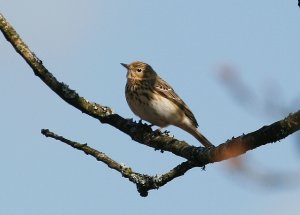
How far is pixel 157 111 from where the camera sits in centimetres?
1192

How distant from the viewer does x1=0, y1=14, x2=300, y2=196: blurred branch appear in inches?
195

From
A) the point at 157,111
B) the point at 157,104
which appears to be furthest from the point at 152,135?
the point at 157,104

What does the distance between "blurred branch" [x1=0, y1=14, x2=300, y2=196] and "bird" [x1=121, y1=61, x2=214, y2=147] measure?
12.9ft

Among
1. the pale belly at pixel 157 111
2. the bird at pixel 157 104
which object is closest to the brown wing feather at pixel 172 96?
the bird at pixel 157 104

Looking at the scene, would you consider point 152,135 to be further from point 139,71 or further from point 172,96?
point 139,71

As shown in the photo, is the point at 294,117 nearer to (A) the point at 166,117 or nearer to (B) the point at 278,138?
(B) the point at 278,138

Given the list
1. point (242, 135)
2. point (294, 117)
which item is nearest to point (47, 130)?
point (242, 135)

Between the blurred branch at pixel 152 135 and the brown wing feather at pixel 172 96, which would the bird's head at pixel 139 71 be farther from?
the blurred branch at pixel 152 135

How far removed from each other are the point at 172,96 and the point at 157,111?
103cm

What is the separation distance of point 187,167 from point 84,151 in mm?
1134

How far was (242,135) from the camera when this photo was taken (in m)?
5.16

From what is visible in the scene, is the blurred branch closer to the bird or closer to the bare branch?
the bare branch

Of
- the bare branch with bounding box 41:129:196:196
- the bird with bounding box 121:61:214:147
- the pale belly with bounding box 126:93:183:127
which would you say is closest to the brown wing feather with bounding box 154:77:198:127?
the bird with bounding box 121:61:214:147

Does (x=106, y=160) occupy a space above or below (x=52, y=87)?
below
